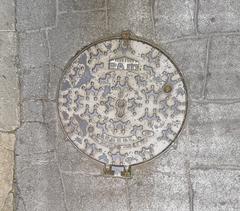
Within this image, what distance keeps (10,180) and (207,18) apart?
1.98 meters

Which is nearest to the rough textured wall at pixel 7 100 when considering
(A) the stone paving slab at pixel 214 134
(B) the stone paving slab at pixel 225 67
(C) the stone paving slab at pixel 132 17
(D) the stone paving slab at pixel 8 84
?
(D) the stone paving slab at pixel 8 84

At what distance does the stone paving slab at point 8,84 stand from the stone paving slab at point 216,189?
1464 millimetres

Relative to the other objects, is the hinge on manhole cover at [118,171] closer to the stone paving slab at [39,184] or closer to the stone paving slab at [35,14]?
the stone paving slab at [39,184]

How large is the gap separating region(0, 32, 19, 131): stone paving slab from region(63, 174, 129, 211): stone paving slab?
62 centimetres

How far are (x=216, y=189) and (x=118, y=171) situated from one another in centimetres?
75

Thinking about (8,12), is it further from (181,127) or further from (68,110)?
(181,127)

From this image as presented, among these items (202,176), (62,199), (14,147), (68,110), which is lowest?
(62,199)

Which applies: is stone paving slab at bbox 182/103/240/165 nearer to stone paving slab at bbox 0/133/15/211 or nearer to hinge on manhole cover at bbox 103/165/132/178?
hinge on manhole cover at bbox 103/165/132/178

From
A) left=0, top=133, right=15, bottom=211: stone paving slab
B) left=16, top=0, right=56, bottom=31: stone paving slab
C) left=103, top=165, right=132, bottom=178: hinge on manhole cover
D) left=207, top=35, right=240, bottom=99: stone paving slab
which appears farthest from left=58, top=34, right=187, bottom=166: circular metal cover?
left=0, top=133, right=15, bottom=211: stone paving slab

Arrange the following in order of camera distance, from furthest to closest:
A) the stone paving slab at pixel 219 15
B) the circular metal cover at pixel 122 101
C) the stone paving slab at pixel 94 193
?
the stone paving slab at pixel 94 193, the circular metal cover at pixel 122 101, the stone paving slab at pixel 219 15

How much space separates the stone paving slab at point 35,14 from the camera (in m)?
3.14

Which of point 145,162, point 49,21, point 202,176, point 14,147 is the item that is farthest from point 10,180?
point 202,176

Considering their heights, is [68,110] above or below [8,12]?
below

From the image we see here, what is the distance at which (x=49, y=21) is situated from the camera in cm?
315
